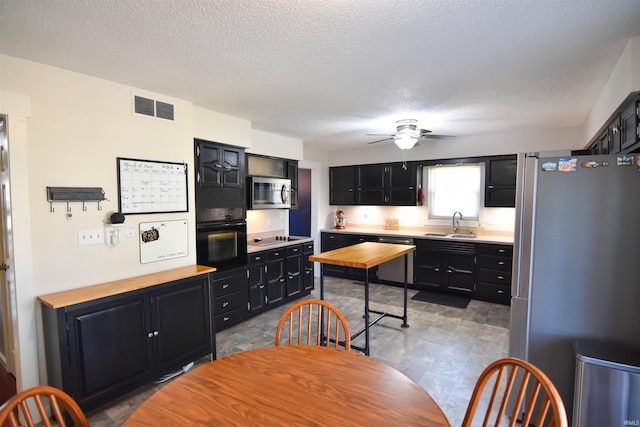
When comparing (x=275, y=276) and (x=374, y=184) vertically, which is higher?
(x=374, y=184)

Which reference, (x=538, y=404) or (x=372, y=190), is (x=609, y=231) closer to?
(x=538, y=404)

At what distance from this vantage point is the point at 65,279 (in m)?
2.41

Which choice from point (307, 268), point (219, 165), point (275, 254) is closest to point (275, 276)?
point (275, 254)

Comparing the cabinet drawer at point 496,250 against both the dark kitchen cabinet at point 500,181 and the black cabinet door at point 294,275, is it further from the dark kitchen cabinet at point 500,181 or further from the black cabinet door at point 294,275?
the black cabinet door at point 294,275

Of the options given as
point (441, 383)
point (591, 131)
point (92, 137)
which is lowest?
point (441, 383)

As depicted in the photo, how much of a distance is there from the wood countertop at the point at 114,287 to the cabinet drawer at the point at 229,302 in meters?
0.81

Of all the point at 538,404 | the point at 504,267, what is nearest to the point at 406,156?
the point at 504,267

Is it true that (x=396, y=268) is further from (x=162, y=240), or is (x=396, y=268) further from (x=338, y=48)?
(x=338, y=48)

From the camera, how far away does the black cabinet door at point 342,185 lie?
631cm

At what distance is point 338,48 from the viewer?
2088 millimetres

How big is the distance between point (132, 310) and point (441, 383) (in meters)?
2.54

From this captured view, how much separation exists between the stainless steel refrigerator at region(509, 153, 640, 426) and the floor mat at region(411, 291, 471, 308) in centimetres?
A: 253

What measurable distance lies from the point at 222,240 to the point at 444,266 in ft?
11.1

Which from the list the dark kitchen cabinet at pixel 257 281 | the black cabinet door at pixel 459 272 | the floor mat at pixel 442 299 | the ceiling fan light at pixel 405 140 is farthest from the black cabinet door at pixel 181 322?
the black cabinet door at pixel 459 272
